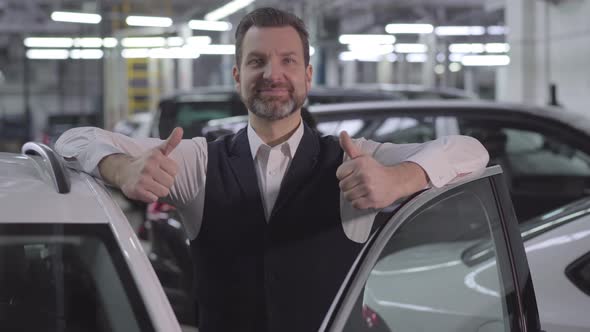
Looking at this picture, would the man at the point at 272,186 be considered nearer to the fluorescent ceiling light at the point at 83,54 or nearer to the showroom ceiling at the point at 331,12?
the showroom ceiling at the point at 331,12

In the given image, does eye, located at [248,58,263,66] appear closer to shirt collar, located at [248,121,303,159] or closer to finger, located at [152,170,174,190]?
shirt collar, located at [248,121,303,159]

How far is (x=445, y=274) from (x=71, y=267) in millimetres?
2181

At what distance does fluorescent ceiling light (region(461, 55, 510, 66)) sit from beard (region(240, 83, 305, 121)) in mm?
19722

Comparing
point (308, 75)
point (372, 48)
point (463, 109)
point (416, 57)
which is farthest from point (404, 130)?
point (416, 57)

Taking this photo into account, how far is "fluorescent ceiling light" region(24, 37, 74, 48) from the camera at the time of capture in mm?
23766

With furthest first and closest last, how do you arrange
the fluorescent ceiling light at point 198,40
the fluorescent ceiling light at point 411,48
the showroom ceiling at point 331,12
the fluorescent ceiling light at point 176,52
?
the fluorescent ceiling light at point 411,48, the fluorescent ceiling light at point 176,52, the fluorescent ceiling light at point 198,40, the showroom ceiling at point 331,12

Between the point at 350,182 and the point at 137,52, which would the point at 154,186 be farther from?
the point at 137,52

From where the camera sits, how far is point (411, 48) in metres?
26.4

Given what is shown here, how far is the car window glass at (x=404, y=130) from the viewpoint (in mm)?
5957

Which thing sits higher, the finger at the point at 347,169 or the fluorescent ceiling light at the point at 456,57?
the fluorescent ceiling light at the point at 456,57

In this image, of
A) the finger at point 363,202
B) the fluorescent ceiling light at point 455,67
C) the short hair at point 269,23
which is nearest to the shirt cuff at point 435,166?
the finger at point 363,202

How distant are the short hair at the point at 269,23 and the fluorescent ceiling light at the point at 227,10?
13.1 m

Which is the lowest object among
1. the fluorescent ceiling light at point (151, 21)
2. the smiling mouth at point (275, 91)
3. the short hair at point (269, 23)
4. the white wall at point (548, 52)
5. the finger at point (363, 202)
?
the finger at point (363, 202)

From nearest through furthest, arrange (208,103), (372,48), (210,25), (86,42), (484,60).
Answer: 1. (208,103)
2. (210,25)
3. (86,42)
4. (372,48)
5. (484,60)
